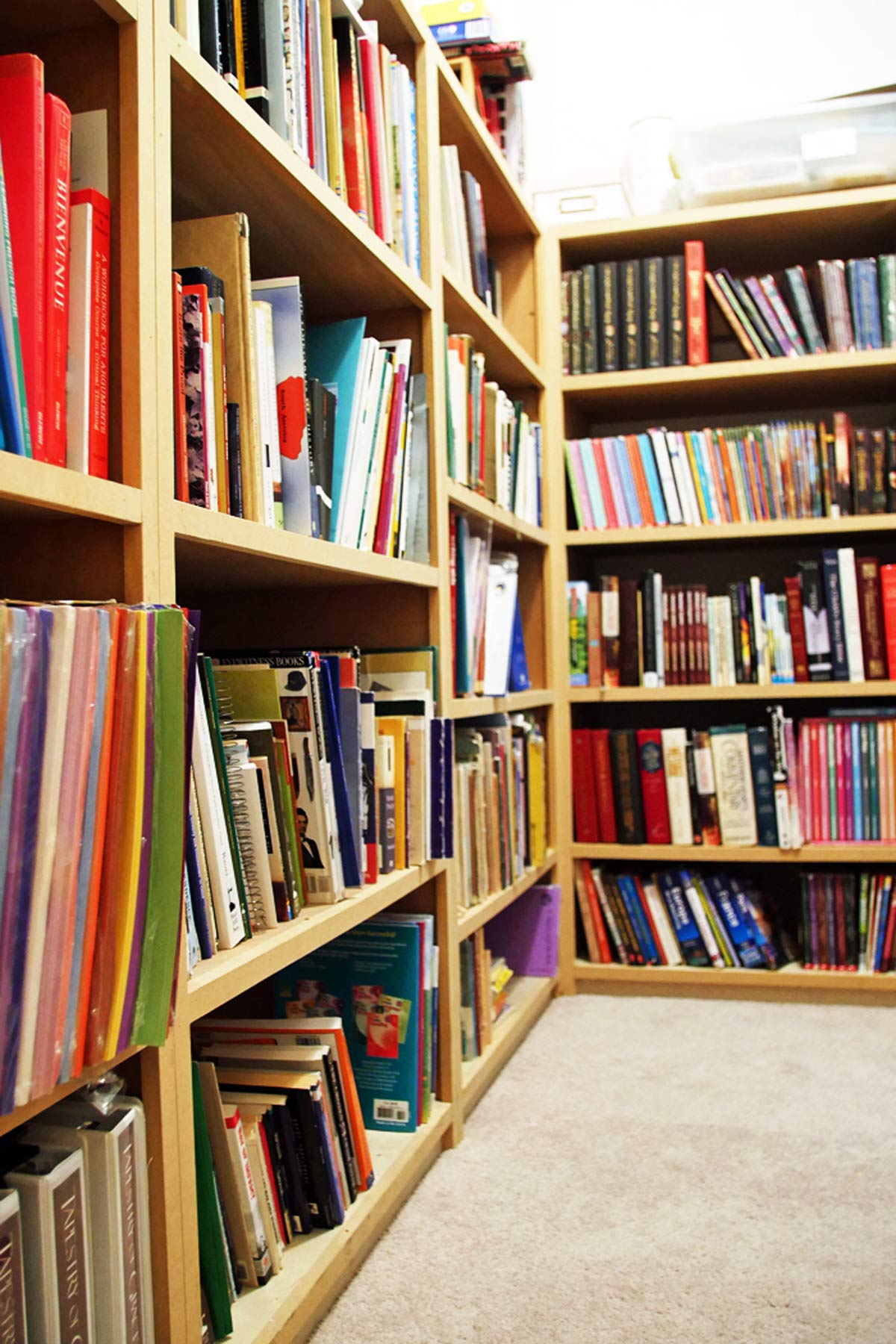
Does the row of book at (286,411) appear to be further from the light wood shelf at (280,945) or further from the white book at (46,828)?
the light wood shelf at (280,945)

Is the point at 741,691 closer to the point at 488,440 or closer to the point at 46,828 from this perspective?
the point at 488,440

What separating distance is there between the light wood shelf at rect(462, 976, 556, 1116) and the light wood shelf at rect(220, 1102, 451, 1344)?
22 cm

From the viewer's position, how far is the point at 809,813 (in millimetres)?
2348

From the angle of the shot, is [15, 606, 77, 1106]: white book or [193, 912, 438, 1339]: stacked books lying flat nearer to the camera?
[15, 606, 77, 1106]: white book

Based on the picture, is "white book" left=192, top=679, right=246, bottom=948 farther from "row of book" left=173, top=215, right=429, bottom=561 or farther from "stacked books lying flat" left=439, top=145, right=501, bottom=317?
"stacked books lying flat" left=439, top=145, right=501, bottom=317

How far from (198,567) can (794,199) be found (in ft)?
5.67

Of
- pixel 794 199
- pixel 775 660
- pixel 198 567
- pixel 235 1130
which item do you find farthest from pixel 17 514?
pixel 794 199

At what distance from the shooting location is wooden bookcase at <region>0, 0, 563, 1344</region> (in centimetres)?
84

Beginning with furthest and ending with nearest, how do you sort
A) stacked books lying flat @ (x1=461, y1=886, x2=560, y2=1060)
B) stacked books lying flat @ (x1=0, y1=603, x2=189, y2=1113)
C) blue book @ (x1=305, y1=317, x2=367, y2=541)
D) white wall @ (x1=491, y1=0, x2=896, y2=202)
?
white wall @ (x1=491, y1=0, x2=896, y2=202) → stacked books lying flat @ (x1=461, y1=886, x2=560, y2=1060) → blue book @ (x1=305, y1=317, x2=367, y2=541) → stacked books lying flat @ (x1=0, y1=603, x2=189, y2=1113)

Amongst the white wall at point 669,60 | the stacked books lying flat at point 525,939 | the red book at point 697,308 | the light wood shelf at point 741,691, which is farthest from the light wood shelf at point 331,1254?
the white wall at point 669,60

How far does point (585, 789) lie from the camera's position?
8.16ft

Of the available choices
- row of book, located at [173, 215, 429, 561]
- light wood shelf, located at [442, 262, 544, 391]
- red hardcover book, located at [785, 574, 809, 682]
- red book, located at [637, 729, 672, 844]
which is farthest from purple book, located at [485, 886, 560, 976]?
light wood shelf, located at [442, 262, 544, 391]

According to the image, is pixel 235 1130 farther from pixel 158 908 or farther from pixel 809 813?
pixel 809 813

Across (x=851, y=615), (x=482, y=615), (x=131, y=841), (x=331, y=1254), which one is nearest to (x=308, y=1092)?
(x=331, y=1254)
